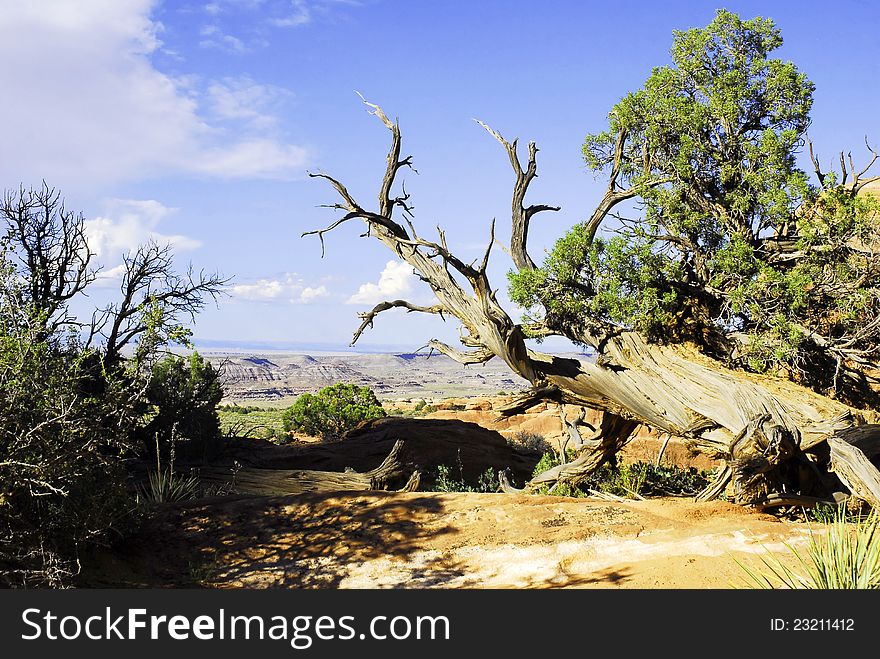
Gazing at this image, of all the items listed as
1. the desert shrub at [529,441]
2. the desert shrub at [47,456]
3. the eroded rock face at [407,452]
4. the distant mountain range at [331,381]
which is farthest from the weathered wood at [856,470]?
the distant mountain range at [331,381]

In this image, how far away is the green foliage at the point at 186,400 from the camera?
17.3 meters

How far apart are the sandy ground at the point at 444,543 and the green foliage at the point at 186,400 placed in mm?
6715

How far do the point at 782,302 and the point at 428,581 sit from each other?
6.74 metres

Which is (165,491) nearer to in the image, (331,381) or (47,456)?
(47,456)

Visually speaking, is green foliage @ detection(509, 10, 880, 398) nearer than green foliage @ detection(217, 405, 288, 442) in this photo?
Yes

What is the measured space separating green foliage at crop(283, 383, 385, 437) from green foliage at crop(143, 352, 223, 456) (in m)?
6.89

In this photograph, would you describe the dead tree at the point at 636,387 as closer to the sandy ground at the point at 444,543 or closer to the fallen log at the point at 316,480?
the sandy ground at the point at 444,543

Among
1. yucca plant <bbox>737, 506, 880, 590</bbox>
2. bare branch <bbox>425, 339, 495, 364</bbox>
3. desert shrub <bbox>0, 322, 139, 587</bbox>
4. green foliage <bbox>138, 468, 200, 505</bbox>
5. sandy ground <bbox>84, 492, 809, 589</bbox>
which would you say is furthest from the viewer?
green foliage <bbox>138, 468, 200, 505</bbox>

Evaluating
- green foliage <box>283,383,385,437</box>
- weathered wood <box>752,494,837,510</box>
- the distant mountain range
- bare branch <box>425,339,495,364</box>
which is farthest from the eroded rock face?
the distant mountain range

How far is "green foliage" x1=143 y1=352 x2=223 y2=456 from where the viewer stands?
682 inches

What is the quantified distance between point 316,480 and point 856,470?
32.7 feet

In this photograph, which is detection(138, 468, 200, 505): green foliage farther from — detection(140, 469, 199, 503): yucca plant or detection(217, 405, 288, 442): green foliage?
detection(217, 405, 288, 442): green foliage

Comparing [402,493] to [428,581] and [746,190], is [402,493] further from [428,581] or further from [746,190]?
[746,190]
